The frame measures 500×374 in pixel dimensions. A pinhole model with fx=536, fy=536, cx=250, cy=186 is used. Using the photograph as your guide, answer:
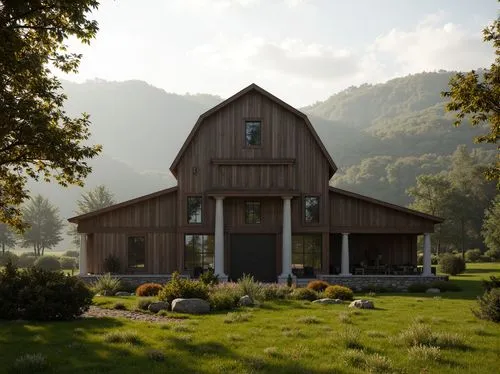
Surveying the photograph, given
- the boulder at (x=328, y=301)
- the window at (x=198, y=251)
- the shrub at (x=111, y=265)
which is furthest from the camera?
the window at (x=198, y=251)

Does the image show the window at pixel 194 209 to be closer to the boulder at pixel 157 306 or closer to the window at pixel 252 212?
the window at pixel 252 212

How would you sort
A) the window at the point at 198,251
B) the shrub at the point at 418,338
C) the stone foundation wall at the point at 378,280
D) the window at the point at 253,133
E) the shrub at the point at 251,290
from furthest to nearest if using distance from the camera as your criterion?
the window at the point at 198,251 → the window at the point at 253,133 → the stone foundation wall at the point at 378,280 → the shrub at the point at 251,290 → the shrub at the point at 418,338

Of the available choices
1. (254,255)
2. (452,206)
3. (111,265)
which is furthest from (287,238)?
(452,206)

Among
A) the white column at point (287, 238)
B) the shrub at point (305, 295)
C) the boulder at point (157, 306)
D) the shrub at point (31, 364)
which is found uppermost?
the white column at point (287, 238)

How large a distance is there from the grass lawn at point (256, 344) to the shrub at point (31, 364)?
0.59ft

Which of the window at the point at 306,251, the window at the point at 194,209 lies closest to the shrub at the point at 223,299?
the window at the point at 194,209

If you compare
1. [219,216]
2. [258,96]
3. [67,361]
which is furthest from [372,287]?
[67,361]

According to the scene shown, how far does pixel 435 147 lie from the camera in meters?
158

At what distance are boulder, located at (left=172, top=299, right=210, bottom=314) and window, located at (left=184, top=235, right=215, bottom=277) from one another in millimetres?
13643

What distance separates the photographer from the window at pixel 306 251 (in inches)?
1272

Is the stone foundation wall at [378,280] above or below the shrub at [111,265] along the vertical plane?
below

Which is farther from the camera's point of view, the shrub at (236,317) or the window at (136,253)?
the window at (136,253)

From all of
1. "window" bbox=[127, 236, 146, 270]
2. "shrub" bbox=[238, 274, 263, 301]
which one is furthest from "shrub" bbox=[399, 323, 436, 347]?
"window" bbox=[127, 236, 146, 270]

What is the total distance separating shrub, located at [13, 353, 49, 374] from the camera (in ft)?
33.1
